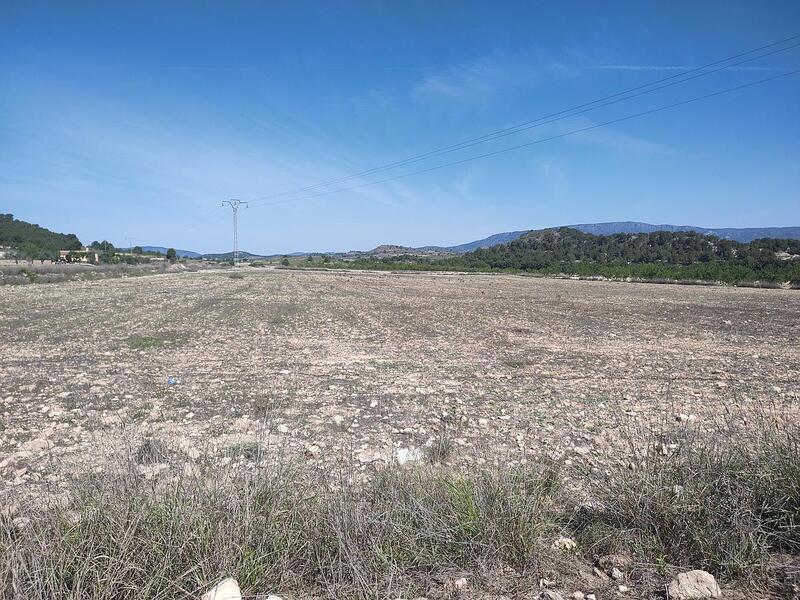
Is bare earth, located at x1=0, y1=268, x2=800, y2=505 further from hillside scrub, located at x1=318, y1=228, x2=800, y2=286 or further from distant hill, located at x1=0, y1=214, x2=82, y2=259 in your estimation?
distant hill, located at x1=0, y1=214, x2=82, y2=259

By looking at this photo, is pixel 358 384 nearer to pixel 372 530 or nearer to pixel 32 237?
pixel 372 530

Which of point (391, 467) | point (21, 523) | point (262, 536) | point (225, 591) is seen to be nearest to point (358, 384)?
point (391, 467)

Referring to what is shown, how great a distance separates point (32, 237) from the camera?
111 metres

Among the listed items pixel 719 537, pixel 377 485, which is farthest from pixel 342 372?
pixel 719 537

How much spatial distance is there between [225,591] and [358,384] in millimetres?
5985

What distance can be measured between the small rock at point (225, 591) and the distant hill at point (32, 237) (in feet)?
336

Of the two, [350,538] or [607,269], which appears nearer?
[350,538]

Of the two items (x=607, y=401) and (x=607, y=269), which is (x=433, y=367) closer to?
(x=607, y=401)

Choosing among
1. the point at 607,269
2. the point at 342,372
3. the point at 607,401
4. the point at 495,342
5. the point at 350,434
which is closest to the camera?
the point at 350,434

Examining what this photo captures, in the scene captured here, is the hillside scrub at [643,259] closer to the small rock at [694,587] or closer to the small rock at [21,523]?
the small rock at [694,587]

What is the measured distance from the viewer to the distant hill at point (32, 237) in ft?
320

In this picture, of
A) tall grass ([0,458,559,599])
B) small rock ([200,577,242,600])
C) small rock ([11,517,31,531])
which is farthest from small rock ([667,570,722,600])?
small rock ([11,517,31,531])

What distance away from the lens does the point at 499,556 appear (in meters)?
3.07

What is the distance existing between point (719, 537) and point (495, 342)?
35.4ft
